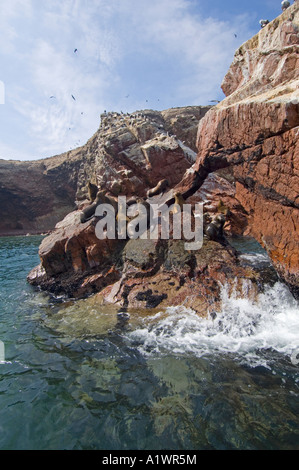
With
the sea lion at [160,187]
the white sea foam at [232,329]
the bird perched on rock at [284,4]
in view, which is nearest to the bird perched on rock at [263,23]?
the bird perched on rock at [284,4]

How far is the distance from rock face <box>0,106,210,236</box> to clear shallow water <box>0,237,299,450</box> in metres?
16.6

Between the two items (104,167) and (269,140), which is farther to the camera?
(104,167)

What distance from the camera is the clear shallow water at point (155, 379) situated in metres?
3.40

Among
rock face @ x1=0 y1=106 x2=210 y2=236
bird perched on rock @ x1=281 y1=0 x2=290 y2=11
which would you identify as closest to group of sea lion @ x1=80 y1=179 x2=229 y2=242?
bird perched on rock @ x1=281 y1=0 x2=290 y2=11

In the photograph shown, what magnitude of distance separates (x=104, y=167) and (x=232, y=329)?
29.9 meters

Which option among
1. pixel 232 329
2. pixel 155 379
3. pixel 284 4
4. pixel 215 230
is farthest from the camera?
pixel 215 230

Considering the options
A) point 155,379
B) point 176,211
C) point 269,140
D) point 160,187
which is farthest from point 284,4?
point 155,379

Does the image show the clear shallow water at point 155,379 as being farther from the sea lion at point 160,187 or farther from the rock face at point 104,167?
the rock face at point 104,167

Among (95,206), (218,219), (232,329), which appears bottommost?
(232,329)

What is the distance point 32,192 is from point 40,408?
4997 cm

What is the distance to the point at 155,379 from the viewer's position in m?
4.52

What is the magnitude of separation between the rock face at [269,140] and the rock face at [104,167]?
14.4 meters

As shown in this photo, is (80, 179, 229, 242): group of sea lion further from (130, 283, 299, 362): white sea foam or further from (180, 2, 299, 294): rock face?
(130, 283, 299, 362): white sea foam

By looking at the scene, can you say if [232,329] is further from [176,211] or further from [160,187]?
[160,187]
